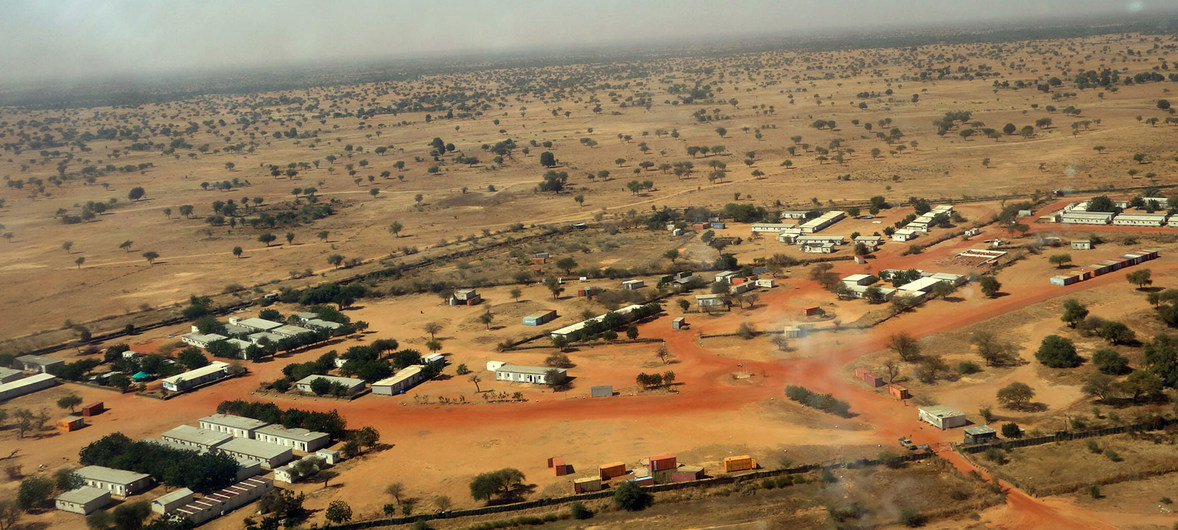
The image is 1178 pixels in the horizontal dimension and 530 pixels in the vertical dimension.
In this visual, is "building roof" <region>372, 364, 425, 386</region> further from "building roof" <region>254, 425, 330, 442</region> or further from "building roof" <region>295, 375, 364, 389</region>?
"building roof" <region>254, 425, 330, 442</region>

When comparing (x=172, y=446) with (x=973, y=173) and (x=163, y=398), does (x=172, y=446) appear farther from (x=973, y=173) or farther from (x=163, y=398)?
(x=973, y=173)

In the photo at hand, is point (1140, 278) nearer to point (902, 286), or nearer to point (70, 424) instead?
point (902, 286)

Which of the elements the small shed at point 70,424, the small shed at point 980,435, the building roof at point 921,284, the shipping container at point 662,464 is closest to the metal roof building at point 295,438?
the small shed at point 70,424

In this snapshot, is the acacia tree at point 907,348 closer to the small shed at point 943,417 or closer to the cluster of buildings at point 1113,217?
the small shed at point 943,417

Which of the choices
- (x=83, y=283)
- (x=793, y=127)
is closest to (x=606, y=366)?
(x=83, y=283)

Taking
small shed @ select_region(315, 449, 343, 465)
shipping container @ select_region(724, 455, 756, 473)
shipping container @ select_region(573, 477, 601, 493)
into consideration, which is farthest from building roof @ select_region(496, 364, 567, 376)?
shipping container @ select_region(724, 455, 756, 473)
